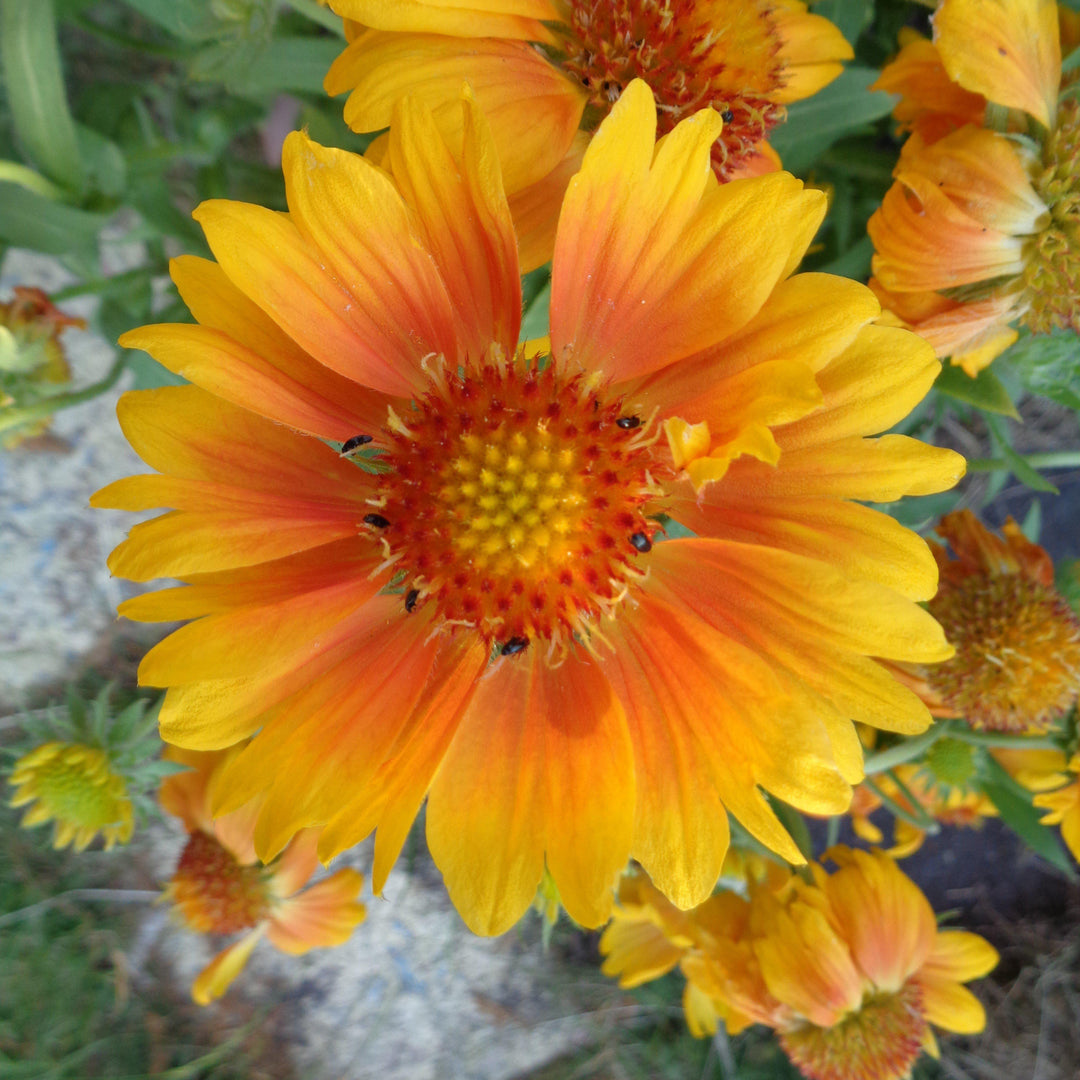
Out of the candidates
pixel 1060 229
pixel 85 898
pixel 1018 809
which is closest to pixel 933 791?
pixel 1018 809

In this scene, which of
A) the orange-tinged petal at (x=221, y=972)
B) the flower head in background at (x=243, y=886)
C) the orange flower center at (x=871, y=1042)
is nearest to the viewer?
the orange flower center at (x=871, y=1042)

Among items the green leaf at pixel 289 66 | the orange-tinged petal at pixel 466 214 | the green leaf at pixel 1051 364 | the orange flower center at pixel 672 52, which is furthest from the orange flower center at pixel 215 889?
the green leaf at pixel 1051 364

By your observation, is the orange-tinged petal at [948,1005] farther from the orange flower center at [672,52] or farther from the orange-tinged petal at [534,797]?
the orange flower center at [672,52]

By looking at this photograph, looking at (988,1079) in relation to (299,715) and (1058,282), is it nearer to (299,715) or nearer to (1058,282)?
(1058,282)

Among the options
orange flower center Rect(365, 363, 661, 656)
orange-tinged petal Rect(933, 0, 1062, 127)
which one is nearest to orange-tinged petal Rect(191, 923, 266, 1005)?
orange flower center Rect(365, 363, 661, 656)

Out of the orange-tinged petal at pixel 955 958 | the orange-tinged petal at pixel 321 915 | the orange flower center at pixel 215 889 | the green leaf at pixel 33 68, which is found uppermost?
the green leaf at pixel 33 68

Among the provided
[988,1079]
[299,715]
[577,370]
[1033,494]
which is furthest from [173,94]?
[988,1079]

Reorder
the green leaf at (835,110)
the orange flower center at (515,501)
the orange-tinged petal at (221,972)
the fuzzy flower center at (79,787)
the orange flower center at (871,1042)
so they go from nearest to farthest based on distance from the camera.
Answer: the orange flower center at (515,501) → the green leaf at (835,110) → the fuzzy flower center at (79,787) → the orange flower center at (871,1042) → the orange-tinged petal at (221,972)

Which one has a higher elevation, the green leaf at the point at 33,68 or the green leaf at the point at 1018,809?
the green leaf at the point at 33,68
